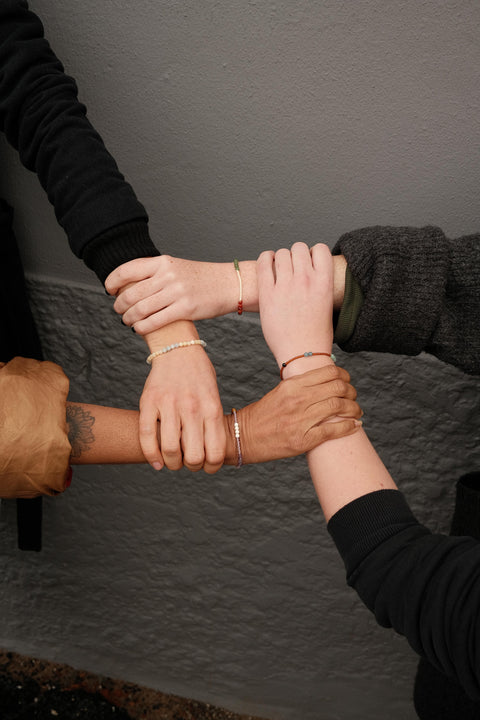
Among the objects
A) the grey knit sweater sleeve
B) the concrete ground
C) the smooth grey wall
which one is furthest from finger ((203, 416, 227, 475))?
the concrete ground

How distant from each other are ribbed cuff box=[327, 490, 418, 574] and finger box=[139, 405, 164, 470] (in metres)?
0.40

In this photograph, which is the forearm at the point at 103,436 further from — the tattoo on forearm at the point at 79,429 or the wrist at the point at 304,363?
the wrist at the point at 304,363

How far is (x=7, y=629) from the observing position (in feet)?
8.29

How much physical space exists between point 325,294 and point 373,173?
0.57m

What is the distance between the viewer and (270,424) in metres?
1.20

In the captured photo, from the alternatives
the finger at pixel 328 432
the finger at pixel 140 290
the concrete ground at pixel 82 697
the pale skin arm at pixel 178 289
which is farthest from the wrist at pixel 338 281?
the concrete ground at pixel 82 697

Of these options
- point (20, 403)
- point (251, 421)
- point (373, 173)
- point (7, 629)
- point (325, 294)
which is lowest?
point (7, 629)

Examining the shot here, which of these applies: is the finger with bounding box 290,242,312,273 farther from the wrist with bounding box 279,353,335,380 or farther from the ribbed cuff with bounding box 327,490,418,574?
the ribbed cuff with bounding box 327,490,418,574

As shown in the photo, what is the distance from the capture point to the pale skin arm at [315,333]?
40.4 inches

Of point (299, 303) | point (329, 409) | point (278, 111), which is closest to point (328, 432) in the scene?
point (329, 409)

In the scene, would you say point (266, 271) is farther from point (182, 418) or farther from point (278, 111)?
point (278, 111)

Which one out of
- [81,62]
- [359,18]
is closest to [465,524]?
[359,18]

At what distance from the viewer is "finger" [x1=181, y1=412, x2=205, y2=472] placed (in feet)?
3.89

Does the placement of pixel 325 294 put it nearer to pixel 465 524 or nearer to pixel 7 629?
pixel 465 524
